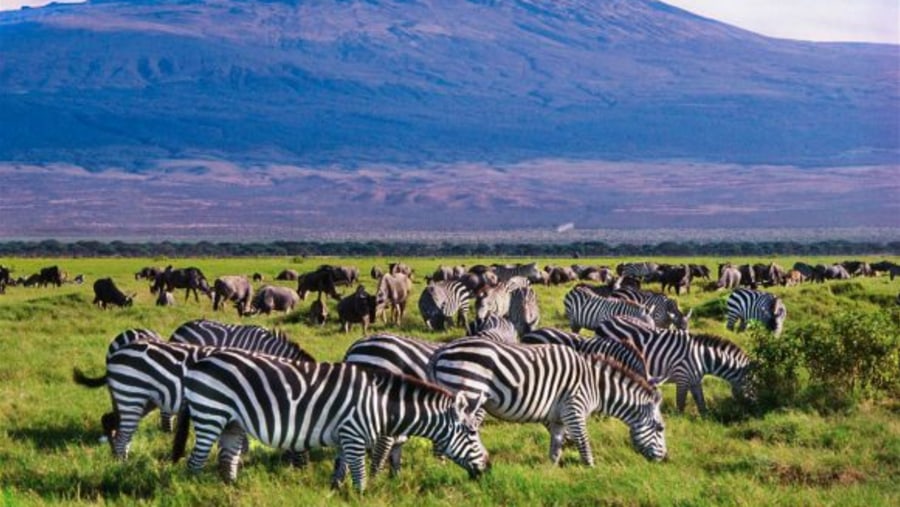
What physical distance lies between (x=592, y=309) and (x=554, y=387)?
11391 mm

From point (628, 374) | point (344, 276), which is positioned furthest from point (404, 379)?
point (344, 276)

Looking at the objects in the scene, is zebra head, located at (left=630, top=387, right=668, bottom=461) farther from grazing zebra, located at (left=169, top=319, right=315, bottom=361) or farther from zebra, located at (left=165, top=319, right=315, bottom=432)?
grazing zebra, located at (left=169, top=319, right=315, bottom=361)

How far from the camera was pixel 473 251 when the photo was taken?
92250 millimetres

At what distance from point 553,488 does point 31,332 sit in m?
16.4

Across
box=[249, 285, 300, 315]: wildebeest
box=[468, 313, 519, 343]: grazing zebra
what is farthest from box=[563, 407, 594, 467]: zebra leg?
box=[249, 285, 300, 315]: wildebeest

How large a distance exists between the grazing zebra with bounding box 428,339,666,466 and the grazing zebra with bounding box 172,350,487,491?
39.6 inches

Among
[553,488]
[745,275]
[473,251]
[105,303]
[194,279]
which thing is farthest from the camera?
[473,251]

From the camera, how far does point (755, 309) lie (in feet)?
81.7

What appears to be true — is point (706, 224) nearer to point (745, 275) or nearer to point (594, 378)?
point (745, 275)

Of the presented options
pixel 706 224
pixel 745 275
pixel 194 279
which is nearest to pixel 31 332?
pixel 194 279

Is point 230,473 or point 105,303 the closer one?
point 230,473

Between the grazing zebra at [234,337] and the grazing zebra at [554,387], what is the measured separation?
3.33 metres

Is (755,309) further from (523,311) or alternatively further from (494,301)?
(494,301)

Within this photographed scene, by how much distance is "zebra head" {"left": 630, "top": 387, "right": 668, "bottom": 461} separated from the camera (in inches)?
487
